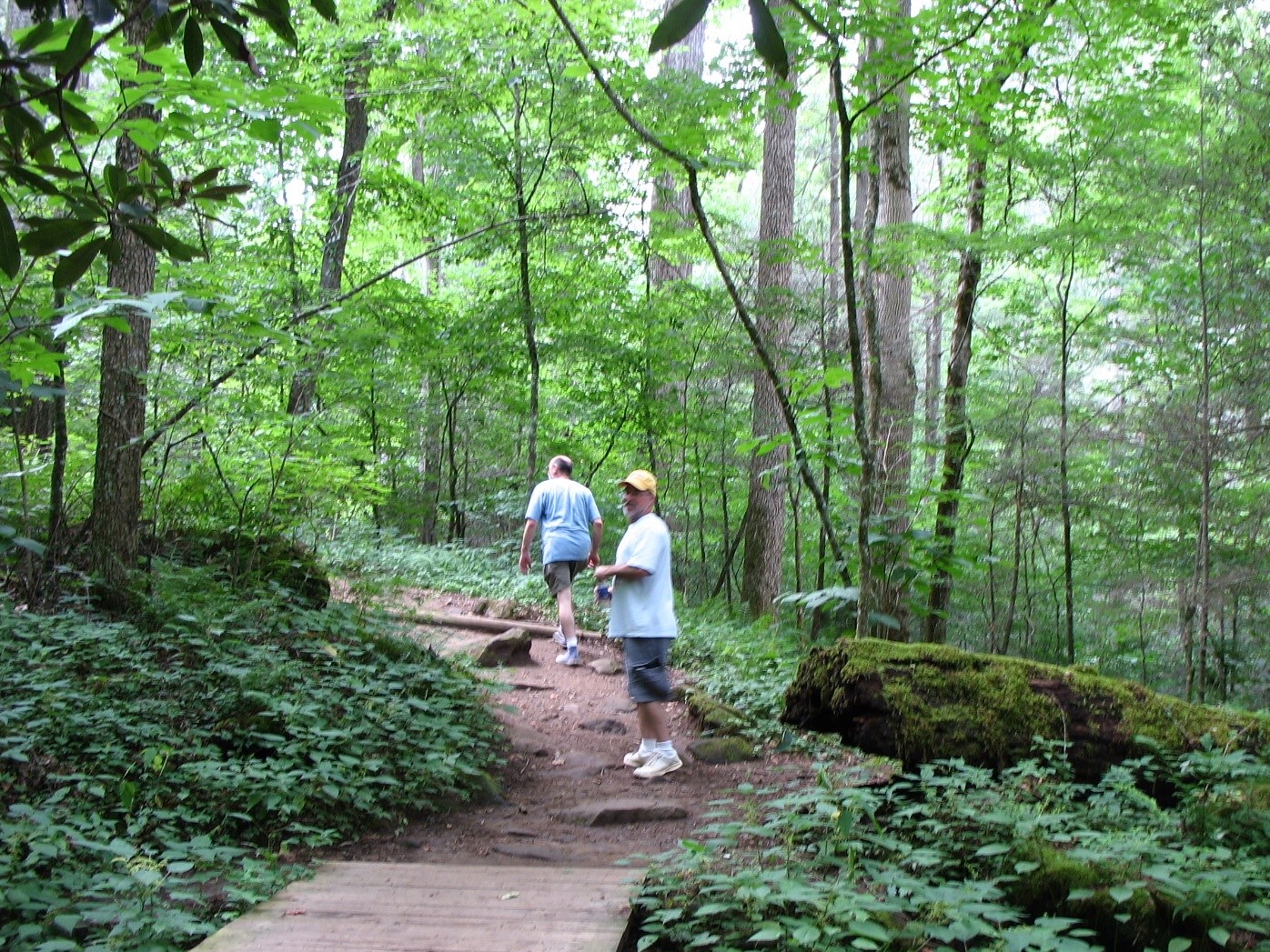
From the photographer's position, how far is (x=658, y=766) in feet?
20.5

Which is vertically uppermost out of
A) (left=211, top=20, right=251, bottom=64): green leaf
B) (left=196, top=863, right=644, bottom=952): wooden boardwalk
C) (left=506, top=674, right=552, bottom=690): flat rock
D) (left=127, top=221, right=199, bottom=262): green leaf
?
(left=211, top=20, right=251, bottom=64): green leaf

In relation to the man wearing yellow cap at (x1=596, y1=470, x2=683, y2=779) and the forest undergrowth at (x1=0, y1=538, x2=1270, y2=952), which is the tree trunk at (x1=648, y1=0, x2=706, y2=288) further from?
the forest undergrowth at (x1=0, y1=538, x2=1270, y2=952)

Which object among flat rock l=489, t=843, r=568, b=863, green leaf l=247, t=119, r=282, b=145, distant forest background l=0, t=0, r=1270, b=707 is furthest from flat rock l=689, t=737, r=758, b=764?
green leaf l=247, t=119, r=282, b=145

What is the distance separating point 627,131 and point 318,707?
8.25m

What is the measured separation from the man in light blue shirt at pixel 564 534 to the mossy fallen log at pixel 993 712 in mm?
4181

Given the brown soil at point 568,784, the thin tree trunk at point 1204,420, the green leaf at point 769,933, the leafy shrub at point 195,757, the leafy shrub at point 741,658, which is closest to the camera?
the green leaf at point 769,933

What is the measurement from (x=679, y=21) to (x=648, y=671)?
16.1ft

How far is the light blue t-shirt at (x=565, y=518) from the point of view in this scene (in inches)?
348

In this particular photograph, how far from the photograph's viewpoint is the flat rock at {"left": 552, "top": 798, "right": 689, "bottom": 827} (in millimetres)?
5262

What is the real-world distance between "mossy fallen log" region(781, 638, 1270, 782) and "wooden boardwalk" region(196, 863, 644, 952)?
1.61m

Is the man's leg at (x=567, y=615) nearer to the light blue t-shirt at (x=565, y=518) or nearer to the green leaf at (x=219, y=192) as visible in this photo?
the light blue t-shirt at (x=565, y=518)

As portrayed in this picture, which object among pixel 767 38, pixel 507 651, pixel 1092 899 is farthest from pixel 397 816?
pixel 767 38

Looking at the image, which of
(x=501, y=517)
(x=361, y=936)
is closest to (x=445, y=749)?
(x=361, y=936)

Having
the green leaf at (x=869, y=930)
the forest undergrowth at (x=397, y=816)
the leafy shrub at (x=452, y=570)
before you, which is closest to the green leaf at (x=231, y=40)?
the forest undergrowth at (x=397, y=816)
